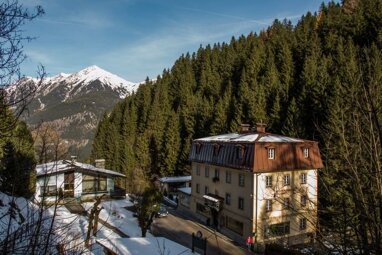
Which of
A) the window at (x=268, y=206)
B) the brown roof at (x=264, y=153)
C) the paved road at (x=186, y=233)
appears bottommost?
the paved road at (x=186, y=233)

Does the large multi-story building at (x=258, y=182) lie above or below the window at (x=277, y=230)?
above

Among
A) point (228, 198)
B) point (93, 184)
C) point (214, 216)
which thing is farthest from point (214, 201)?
point (93, 184)

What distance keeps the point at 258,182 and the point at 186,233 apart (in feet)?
27.4

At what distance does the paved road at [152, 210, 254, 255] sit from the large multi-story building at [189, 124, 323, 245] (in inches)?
50.3

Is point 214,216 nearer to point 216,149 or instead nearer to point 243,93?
point 216,149

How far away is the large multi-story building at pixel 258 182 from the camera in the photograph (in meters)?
29.6

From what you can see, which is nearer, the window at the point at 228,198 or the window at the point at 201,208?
the window at the point at 228,198

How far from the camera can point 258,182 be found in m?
29.5

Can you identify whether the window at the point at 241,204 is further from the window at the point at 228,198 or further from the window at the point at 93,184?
the window at the point at 93,184

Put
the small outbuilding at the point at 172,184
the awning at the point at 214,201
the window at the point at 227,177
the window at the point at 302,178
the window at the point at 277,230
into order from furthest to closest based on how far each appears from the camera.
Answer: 1. the small outbuilding at the point at 172,184
2. the awning at the point at 214,201
3. the window at the point at 227,177
4. the window at the point at 302,178
5. the window at the point at 277,230

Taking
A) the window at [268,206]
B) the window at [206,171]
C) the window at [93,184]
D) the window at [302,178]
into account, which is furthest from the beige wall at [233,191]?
the window at [93,184]

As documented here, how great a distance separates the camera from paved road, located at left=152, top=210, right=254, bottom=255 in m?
28.3

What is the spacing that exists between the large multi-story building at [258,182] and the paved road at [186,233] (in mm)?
1279

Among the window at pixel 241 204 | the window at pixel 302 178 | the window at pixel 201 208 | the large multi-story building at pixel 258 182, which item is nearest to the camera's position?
the large multi-story building at pixel 258 182
